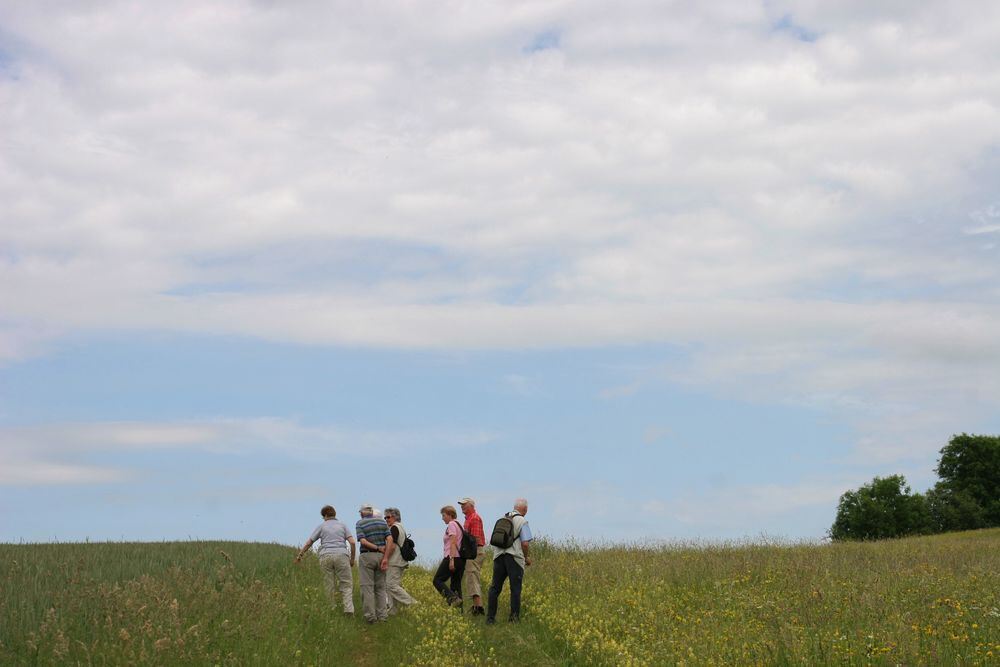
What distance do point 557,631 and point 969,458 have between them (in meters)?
61.9

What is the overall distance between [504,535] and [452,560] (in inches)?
106

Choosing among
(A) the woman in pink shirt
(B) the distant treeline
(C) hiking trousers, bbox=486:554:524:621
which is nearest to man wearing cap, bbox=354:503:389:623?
(A) the woman in pink shirt

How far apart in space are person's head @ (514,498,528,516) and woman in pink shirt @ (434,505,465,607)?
2.06 metres

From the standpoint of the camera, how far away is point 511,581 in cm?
1819

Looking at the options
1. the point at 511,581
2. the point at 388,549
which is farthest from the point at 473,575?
the point at 388,549

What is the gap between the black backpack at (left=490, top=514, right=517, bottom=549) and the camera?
1780cm

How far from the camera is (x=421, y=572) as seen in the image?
2933 centimetres

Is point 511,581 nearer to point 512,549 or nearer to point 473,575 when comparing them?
point 512,549

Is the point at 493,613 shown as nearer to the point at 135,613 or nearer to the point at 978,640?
the point at 135,613

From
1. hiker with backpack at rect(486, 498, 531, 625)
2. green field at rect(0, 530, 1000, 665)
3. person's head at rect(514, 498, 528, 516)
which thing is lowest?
green field at rect(0, 530, 1000, 665)

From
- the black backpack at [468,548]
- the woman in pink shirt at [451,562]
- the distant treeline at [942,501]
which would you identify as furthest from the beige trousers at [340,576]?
the distant treeline at [942,501]

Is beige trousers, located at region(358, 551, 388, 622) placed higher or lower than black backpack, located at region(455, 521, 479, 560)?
lower

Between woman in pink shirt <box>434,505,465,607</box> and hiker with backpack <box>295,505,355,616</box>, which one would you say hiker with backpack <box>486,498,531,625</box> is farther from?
hiker with backpack <box>295,505,355,616</box>

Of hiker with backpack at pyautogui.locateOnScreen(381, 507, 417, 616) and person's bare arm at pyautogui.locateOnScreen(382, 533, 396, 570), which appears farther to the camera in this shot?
hiker with backpack at pyautogui.locateOnScreen(381, 507, 417, 616)
